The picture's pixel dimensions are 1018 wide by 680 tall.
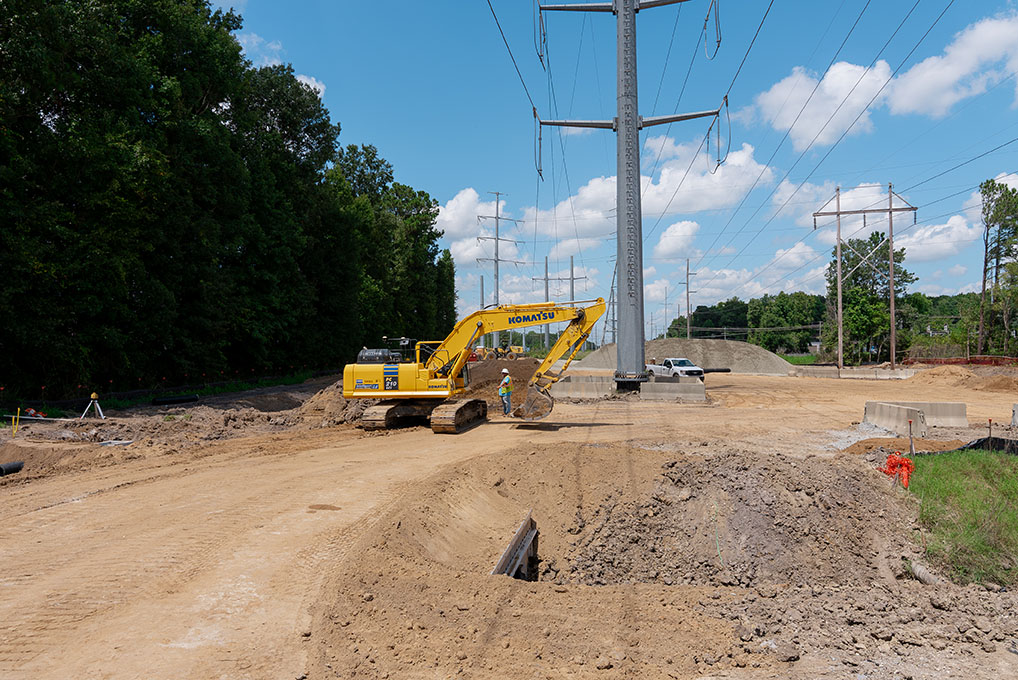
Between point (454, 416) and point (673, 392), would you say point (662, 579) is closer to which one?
point (454, 416)

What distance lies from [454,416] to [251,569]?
1043 centimetres

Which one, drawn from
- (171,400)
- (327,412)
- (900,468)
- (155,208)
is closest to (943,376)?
(900,468)

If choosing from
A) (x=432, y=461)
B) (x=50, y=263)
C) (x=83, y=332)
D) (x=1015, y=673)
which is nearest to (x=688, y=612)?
(x=1015, y=673)

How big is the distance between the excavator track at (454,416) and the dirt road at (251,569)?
2814 mm

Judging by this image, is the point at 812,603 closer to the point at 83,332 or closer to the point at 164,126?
the point at 83,332

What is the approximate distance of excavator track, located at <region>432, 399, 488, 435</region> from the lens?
55.9ft

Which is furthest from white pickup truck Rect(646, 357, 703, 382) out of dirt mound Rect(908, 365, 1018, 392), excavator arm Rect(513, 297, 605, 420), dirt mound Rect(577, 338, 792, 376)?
excavator arm Rect(513, 297, 605, 420)

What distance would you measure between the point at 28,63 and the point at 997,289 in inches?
2675

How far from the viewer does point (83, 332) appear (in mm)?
21188

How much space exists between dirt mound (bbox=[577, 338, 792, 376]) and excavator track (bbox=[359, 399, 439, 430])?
4776 cm

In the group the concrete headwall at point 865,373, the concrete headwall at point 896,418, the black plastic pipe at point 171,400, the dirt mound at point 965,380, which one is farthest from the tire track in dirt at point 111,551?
the concrete headwall at point 865,373

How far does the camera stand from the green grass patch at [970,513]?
7.98m

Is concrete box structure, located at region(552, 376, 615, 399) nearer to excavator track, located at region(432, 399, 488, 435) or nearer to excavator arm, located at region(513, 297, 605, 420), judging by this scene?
excavator track, located at region(432, 399, 488, 435)

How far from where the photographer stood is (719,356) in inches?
2518
